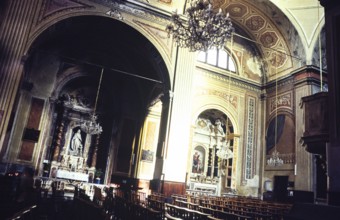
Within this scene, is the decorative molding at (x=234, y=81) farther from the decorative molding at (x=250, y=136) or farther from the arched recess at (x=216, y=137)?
the arched recess at (x=216, y=137)

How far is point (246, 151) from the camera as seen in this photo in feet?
44.3

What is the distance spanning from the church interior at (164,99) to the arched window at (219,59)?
7 centimetres

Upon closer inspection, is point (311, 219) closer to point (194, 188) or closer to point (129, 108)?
point (194, 188)

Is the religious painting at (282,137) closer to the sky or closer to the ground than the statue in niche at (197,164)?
closer to the sky

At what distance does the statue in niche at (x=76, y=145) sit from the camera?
13.4m

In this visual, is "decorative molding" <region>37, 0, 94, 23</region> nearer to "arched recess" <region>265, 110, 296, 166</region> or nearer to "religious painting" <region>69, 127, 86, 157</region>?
"religious painting" <region>69, 127, 86, 157</region>

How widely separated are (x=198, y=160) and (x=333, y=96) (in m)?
10.4

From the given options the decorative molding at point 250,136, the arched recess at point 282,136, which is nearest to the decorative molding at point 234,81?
the decorative molding at point 250,136

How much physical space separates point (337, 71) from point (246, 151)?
9.72 metres

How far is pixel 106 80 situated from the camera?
14125 millimetres

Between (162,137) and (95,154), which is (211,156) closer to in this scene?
(162,137)

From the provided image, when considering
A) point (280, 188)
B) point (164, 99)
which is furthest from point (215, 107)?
point (280, 188)

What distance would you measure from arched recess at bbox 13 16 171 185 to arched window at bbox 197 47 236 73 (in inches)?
129

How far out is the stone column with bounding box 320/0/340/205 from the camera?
4.01m
